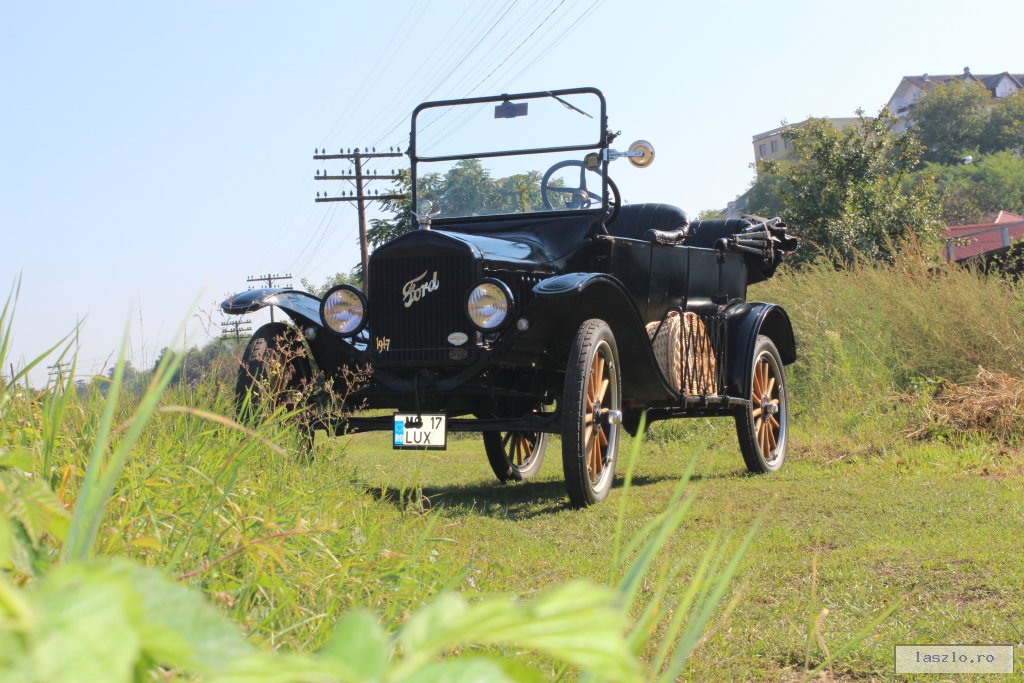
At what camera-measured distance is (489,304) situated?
551 cm

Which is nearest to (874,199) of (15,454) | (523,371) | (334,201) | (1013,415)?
(1013,415)

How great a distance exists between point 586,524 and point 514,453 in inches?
103

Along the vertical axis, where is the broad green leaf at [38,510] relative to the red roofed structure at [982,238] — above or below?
below

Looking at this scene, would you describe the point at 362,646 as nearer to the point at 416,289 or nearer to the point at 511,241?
the point at 416,289

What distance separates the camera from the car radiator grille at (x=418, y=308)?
5730mm

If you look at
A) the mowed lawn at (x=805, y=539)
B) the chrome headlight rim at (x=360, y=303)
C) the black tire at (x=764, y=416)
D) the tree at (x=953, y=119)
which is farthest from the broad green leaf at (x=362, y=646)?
the tree at (x=953, y=119)

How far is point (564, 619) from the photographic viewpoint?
16.5 inches

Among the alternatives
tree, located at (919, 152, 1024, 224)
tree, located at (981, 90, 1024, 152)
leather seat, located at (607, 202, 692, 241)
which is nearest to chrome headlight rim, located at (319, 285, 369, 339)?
leather seat, located at (607, 202, 692, 241)

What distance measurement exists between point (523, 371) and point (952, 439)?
127 inches

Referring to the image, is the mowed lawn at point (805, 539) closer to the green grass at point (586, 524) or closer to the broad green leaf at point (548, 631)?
the green grass at point (586, 524)

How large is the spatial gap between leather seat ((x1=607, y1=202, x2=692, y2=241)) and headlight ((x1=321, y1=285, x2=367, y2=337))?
2.21 m

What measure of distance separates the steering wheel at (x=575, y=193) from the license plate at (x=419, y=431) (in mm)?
1888

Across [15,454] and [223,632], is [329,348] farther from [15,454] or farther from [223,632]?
[223,632]

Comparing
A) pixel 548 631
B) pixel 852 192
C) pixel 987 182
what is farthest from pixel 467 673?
A: pixel 987 182
